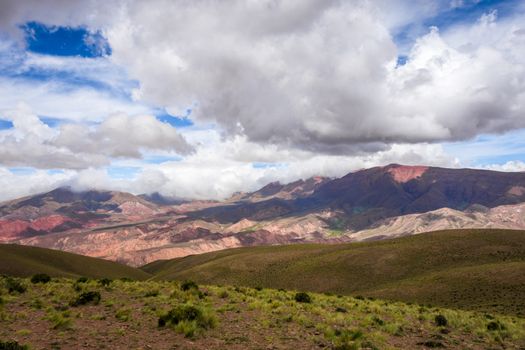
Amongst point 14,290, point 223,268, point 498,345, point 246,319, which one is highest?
point 14,290

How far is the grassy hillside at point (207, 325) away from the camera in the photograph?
16922mm

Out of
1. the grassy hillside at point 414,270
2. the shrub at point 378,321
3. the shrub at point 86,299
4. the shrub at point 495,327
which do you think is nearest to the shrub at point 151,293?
the shrub at point 86,299

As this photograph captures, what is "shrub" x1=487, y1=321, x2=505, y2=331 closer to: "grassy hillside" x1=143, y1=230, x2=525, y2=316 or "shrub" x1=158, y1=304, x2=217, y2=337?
"shrub" x1=158, y1=304, x2=217, y2=337

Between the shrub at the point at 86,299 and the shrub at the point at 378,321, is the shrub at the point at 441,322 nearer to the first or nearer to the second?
the shrub at the point at 378,321

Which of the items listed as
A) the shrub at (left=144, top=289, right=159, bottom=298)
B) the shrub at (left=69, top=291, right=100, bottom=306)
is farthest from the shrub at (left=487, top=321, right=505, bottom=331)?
the shrub at (left=69, top=291, right=100, bottom=306)

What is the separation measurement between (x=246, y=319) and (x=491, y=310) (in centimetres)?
4008

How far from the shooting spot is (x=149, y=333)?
17.8 meters

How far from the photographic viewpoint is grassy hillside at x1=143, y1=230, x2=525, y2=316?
65269 millimetres

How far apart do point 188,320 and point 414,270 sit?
93.0 metres

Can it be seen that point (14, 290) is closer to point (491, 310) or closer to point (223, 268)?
point (491, 310)

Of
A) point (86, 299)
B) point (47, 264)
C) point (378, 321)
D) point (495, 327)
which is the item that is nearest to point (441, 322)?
point (495, 327)

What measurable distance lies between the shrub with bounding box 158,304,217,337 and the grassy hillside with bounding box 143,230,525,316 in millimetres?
42424

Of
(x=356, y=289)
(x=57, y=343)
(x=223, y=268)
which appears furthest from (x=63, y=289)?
(x=223, y=268)

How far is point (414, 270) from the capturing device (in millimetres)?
99438
